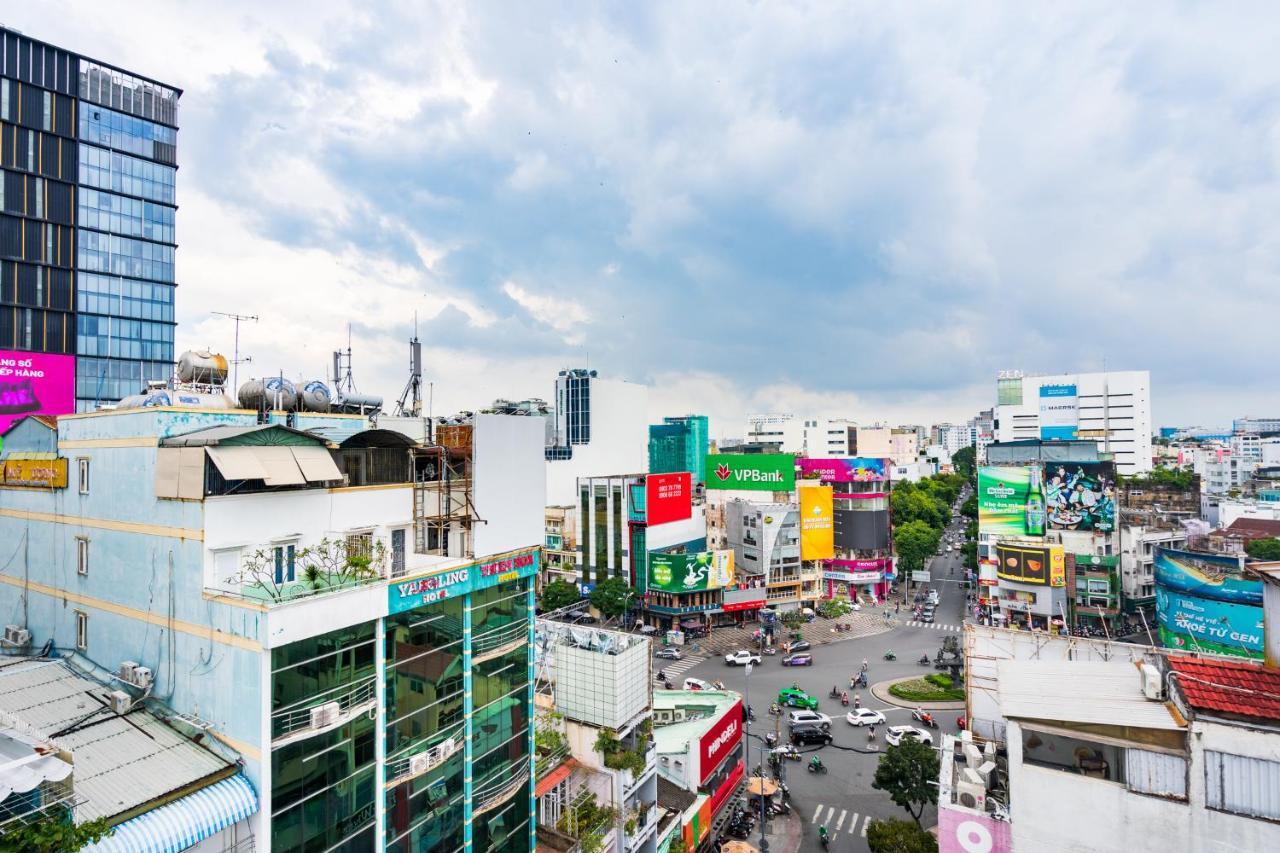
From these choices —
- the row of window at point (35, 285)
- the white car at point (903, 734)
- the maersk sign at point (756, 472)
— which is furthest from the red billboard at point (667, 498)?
the row of window at point (35, 285)

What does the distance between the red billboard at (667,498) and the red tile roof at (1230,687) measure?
43863mm

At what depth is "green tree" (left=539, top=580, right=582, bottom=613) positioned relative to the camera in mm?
55281

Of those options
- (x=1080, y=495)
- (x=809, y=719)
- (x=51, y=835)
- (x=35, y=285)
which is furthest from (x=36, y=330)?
(x=1080, y=495)

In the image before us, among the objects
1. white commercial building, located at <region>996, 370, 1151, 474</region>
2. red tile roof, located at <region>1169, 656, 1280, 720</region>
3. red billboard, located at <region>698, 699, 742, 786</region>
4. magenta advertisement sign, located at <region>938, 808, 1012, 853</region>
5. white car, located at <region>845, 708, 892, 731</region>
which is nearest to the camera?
red tile roof, located at <region>1169, 656, 1280, 720</region>

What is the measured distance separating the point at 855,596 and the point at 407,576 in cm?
6255

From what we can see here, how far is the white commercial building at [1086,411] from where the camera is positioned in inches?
4304

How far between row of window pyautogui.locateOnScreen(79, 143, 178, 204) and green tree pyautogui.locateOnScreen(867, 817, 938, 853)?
67972 mm

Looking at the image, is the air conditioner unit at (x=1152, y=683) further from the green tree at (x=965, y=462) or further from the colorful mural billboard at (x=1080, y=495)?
the green tree at (x=965, y=462)

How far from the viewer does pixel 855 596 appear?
67.8m

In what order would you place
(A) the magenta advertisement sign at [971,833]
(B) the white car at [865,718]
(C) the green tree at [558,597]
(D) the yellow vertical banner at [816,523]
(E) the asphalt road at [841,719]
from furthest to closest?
(D) the yellow vertical banner at [816,523] → (C) the green tree at [558,597] → (B) the white car at [865,718] → (E) the asphalt road at [841,719] → (A) the magenta advertisement sign at [971,833]

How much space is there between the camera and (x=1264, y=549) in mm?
51312

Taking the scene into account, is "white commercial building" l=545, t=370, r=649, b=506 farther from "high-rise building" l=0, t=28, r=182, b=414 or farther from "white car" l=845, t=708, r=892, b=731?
"white car" l=845, t=708, r=892, b=731

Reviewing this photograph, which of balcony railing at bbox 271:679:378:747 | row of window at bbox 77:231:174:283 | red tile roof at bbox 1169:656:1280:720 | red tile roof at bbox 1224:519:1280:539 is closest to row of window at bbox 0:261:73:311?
row of window at bbox 77:231:174:283

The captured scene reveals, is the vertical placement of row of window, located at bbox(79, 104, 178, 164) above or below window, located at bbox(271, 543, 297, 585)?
above
